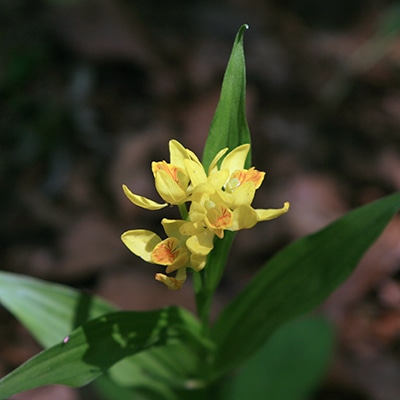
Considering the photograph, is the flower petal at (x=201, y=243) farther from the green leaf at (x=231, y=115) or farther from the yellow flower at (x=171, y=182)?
the green leaf at (x=231, y=115)

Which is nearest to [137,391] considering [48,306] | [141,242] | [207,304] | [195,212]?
[48,306]

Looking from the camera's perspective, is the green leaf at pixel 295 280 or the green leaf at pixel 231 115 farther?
the green leaf at pixel 295 280

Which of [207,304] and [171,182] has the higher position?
[171,182]

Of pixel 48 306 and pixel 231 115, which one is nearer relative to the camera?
pixel 231 115

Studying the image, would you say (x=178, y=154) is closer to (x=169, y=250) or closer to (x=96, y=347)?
(x=169, y=250)

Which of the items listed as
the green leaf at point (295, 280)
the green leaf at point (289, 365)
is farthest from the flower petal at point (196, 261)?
the green leaf at point (289, 365)

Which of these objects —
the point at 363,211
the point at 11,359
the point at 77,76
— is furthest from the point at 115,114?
the point at 363,211

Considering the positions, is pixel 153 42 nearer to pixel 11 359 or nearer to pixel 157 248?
pixel 11 359

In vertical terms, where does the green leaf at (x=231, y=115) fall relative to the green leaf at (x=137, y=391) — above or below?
above
